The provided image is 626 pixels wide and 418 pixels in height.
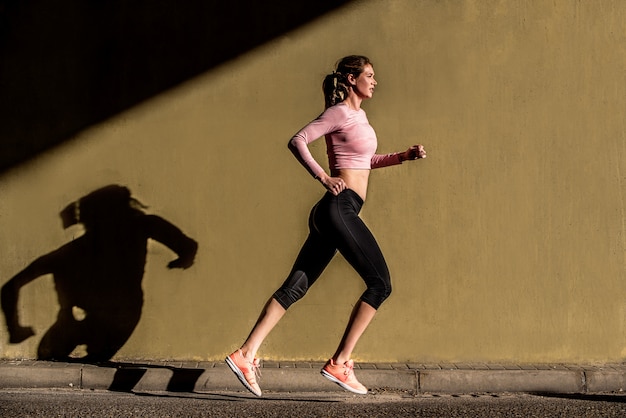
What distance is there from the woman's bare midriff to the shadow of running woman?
4.98 ft

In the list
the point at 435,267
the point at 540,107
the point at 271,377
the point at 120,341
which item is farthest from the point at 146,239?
the point at 540,107

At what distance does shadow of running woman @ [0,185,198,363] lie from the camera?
7059 millimetres

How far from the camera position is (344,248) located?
5.85 metres

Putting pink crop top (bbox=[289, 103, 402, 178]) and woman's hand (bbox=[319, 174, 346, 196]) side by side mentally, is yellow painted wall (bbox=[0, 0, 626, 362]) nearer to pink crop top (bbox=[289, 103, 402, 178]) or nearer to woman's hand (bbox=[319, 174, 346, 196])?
pink crop top (bbox=[289, 103, 402, 178])

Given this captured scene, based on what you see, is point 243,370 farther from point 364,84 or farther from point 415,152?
Answer: point 364,84

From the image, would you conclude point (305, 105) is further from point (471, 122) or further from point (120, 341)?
point (120, 341)

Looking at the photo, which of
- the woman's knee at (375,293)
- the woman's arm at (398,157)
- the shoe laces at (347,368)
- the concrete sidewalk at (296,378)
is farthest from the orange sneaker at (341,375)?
the woman's arm at (398,157)

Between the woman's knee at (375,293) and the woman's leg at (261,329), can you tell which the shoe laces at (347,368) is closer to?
the woman's knee at (375,293)

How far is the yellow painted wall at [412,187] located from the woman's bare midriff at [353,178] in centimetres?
107

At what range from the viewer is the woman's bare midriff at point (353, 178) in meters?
6.00

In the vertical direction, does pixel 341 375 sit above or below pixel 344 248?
below

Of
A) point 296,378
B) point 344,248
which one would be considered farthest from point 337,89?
point 296,378

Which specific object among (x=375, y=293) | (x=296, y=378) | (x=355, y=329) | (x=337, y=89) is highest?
(x=337, y=89)

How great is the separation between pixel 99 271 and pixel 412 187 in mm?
2273
